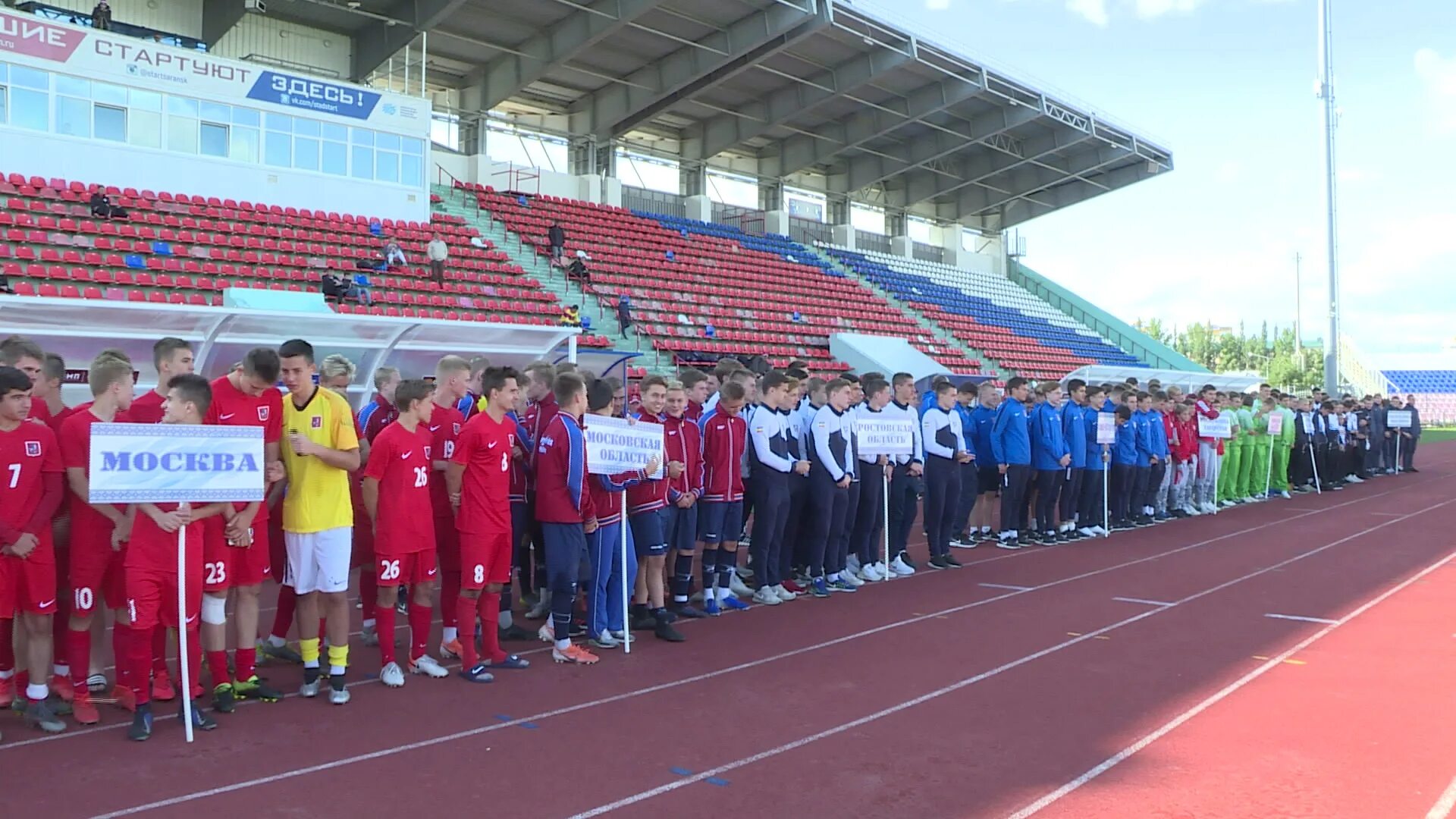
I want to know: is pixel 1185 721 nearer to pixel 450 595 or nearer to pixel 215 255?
pixel 450 595

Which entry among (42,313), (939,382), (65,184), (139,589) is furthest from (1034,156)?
(139,589)

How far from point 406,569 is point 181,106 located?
16686mm

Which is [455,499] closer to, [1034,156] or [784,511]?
[784,511]

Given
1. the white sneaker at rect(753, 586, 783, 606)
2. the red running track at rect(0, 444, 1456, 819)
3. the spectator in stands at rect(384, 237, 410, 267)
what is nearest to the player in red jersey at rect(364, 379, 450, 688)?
the red running track at rect(0, 444, 1456, 819)

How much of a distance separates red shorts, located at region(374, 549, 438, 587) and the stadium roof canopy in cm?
1775

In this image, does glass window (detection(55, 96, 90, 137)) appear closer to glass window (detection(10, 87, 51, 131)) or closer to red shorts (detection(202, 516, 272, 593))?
glass window (detection(10, 87, 51, 131))

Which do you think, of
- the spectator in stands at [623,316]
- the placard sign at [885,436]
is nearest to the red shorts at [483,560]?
the placard sign at [885,436]

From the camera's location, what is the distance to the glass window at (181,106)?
18594 millimetres

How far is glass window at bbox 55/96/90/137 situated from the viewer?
1747 centimetres

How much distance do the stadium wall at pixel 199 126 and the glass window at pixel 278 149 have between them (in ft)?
0.07

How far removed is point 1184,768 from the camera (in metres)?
4.66

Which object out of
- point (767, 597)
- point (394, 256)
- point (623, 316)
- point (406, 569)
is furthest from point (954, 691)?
point (623, 316)

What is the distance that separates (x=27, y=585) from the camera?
16.8 ft

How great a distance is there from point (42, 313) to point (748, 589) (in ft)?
25.9
